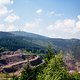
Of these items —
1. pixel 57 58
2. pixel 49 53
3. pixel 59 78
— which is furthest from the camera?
pixel 49 53

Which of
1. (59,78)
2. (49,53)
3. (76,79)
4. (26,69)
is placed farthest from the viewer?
(76,79)

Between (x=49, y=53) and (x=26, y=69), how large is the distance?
9.90m

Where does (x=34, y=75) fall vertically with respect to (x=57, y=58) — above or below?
below

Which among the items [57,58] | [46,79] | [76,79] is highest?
[57,58]

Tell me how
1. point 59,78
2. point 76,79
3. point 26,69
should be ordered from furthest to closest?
point 76,79 < point 26,69 < point 59,78

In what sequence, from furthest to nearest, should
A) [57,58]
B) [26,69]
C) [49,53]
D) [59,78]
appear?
[26,69] → [49,53] → [57,58] → [59,78]

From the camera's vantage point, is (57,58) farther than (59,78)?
Yes

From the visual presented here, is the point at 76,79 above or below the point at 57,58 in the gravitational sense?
below

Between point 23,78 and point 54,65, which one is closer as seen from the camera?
point 54,65

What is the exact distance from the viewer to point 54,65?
5525 centimetres

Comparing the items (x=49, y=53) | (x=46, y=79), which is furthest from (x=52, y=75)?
(x=49, y=53)

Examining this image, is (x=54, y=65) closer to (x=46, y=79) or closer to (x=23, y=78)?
(x=46, y=79)

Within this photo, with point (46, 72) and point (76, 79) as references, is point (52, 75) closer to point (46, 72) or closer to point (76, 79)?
point (46, 72)

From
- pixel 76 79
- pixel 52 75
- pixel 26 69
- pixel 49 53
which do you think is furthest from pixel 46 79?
pixel 76 79
